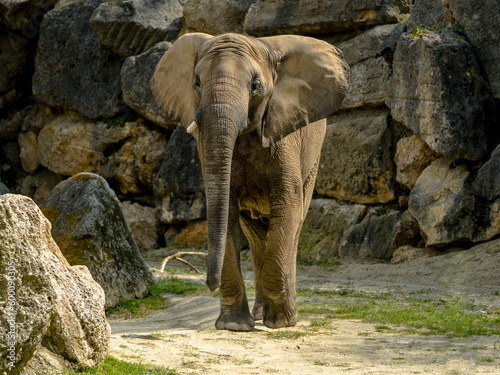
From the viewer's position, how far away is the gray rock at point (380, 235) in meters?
11.8

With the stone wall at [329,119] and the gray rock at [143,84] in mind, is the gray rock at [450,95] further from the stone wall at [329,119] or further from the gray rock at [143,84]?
the gray rock at [143,84]

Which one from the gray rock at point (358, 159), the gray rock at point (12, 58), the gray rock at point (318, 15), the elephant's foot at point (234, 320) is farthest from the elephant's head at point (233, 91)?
the gray rock at point (12, 58)

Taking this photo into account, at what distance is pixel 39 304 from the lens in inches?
147

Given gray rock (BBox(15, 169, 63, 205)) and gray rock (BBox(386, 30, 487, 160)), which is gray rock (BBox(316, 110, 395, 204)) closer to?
gray rock (BBox(386, 30, 487, 160))

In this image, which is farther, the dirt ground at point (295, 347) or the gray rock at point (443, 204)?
the gray rock at point (443, 204)

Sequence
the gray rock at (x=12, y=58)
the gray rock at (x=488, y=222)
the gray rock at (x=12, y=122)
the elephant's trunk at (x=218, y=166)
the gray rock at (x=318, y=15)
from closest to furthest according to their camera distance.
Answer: the elephant's trunk at (x=218, y=166), the gray rock at (x=488, y=222), the gray rock at (x=318, y=15), the gray rock at (x=12, y=58), the gray rock at (x=12, y=122)

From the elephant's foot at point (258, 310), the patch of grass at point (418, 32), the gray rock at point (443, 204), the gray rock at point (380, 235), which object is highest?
the patch of grass at point (418, 32)

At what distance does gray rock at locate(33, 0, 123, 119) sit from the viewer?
15.2 metres

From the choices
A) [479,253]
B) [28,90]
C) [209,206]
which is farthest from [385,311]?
[28,90]

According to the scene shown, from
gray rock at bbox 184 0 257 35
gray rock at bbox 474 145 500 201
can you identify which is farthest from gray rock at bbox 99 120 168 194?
gray rock at bbox 474 145 500 201

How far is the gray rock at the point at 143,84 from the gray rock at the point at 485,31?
600cm

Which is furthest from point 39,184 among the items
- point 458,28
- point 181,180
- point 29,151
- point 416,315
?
point 416,315

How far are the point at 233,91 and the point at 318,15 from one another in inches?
301

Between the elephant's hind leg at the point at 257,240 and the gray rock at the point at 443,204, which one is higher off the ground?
the gray rock at the point at 443,204
